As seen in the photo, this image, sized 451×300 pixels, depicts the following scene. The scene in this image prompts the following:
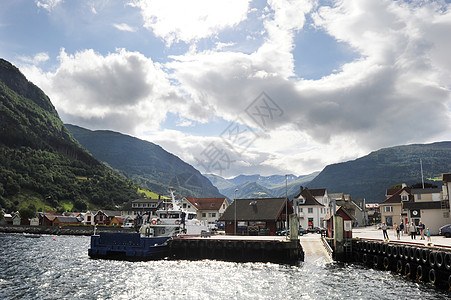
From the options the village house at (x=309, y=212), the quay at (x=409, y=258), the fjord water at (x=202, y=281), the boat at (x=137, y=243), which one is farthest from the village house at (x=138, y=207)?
the quay at (x=409, y=258)

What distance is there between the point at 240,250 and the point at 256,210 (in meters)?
27.1

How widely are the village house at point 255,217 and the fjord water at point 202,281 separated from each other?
26.1 metres

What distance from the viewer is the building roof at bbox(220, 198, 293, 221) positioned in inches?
2675

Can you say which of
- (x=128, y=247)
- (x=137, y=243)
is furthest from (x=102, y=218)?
(x=137, y=243)

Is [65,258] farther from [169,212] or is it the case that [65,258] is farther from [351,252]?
[351,252]

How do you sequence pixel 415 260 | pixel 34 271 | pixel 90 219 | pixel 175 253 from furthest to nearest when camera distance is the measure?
1. pixel 90 219
2. pixel 175 253
3. pixel 34 271
4. pixel 415 260

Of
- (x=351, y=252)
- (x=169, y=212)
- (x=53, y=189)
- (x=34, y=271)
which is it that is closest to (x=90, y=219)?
(x=53, y=189)

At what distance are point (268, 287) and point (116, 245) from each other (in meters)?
26.0

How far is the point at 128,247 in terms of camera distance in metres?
45.1

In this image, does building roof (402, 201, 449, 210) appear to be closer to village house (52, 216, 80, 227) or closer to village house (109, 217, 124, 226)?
village house (109, 217, 124, 226)

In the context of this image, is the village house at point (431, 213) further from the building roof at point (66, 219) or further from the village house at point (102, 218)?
the building roof at point (66, 219)

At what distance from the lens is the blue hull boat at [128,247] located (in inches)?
1753

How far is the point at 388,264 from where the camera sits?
36.2 meters

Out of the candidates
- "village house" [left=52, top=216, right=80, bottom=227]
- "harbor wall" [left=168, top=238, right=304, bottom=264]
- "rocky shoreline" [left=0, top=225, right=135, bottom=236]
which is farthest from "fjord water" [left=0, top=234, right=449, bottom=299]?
"village house" [left=52, top=216, right=80, bottom=227]
